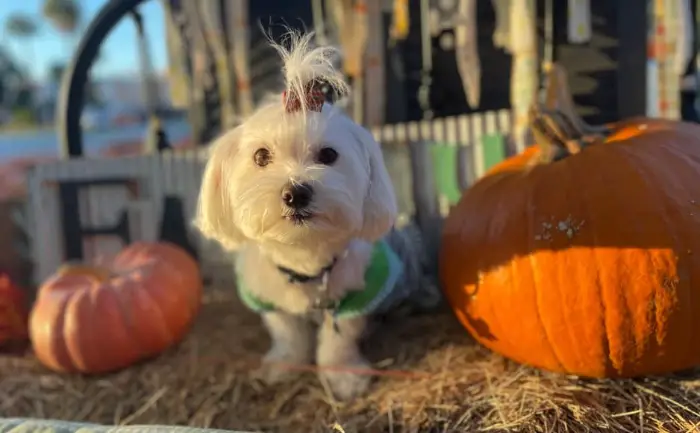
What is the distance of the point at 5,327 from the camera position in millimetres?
2582

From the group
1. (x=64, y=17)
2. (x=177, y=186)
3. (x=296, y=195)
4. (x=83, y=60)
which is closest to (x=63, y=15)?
(x=64, y=17)

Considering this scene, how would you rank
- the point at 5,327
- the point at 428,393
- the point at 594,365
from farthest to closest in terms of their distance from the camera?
the point at 5,327, the point at 428,393, the point at 594,365

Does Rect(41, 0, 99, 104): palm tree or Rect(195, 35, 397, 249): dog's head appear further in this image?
Rect(41, 0, 99, 104): palm tree

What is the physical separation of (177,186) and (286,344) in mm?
1109

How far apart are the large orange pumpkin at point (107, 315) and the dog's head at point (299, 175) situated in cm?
A: 53

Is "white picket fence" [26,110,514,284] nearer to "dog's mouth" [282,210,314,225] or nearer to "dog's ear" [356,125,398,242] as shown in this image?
"dog's ear" [356,125,398,242]

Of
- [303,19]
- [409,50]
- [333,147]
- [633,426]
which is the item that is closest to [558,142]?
[333,147]

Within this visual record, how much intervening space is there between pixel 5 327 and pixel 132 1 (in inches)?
59.2

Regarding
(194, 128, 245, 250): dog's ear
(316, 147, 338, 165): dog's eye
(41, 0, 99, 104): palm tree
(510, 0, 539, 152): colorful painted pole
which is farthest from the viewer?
(41, 0, 99, 104): palm tree

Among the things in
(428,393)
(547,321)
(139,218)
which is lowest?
(428,393)

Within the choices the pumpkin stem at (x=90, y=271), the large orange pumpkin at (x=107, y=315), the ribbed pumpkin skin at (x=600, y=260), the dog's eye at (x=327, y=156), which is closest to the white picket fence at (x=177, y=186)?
the pumpkin stem at (x=90, y=271)

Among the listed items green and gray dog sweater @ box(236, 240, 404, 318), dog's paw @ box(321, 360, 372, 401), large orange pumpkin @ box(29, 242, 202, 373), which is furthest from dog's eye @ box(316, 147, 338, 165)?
large orange pumpkin @ box(29, 242, 202, 373)

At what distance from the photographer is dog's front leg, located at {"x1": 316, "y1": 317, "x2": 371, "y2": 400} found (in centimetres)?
201

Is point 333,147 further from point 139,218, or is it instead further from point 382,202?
point 139,218
